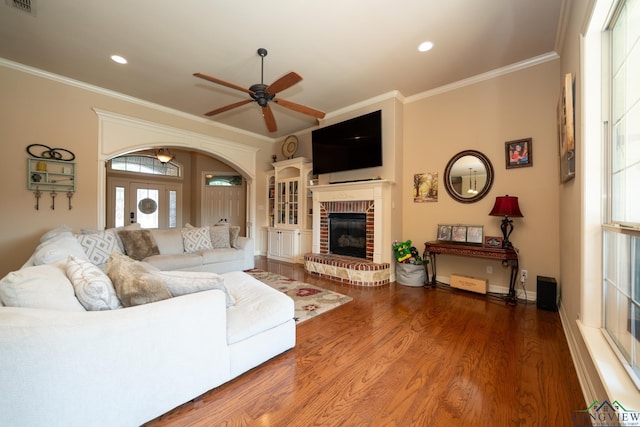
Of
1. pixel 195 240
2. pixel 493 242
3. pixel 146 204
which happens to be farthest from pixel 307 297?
pixel 146 204

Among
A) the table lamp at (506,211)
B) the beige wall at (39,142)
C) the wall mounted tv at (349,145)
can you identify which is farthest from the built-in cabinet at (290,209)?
the table lamp at (506,211)

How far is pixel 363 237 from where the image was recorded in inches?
167

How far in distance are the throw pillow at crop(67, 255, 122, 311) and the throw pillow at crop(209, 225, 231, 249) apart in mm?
2939

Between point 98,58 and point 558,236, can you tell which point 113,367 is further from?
point 558,236

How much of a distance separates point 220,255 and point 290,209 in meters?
1.97

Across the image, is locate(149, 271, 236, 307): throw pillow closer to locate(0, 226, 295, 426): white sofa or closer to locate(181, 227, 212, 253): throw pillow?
locate(0, 226, 295, 426): white sofa

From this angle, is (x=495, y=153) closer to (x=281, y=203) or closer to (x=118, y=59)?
→ (x=281, y=203)

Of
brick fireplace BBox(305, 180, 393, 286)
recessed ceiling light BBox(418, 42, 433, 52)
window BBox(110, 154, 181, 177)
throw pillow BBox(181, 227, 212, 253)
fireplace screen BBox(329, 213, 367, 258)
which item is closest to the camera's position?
recessed ceiling light BBox(418, 42, 433, 52)

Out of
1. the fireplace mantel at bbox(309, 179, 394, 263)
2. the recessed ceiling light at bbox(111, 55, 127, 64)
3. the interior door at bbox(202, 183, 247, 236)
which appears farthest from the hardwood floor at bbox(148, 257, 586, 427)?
the interior door at bbox(202, 183, 247, 236)

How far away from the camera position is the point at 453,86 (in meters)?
3.63

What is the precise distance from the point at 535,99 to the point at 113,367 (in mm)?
4579

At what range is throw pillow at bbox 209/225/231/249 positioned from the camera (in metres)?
4.36

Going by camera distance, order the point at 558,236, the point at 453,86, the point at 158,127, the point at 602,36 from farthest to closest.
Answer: the point at 158,127 → the point at 453,86 → the point at 558,236 → the point at 602,36

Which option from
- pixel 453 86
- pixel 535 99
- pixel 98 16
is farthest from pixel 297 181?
pixel 535 99
